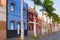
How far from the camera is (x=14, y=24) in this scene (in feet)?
140

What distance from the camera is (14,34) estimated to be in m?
42.4

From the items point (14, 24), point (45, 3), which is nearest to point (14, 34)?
point (14, 24)

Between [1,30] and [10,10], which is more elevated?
[10,10]

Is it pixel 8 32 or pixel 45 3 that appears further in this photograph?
pixel 45 3

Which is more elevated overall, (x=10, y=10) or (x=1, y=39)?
(x=10, y=10)

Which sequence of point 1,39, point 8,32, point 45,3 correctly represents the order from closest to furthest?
point 1,39, point 8,32, point 45,3

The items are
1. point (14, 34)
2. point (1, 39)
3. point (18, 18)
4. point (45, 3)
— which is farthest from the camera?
point (45, 3)

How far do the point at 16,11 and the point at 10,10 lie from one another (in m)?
4.61

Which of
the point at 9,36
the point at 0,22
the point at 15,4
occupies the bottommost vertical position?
the point at 9,36

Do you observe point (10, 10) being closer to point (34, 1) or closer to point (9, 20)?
point (9, 20)

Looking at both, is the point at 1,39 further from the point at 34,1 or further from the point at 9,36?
the point at 34,1

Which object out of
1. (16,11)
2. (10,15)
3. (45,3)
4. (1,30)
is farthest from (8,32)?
(45,3)

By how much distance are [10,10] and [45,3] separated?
15.1m

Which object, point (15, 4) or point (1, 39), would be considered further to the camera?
A: point (15, 4)
